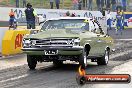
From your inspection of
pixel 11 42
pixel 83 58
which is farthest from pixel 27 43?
pixel 11 42

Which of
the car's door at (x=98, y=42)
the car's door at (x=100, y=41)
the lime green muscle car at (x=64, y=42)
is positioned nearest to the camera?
the lime green muscle car at (x=64, y=42)

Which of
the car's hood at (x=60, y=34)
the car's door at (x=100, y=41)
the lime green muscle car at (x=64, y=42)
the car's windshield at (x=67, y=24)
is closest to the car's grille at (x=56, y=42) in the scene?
the lime green muscle car at (x=64, y=42)

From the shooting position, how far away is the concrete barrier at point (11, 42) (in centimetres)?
1878

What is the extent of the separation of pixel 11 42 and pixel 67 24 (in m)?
5.59

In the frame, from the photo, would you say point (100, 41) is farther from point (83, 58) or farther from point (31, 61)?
point (31, 61)

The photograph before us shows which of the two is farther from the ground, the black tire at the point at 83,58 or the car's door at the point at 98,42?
the car's door at the point at 98,42

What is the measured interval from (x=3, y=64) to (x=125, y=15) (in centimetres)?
3208

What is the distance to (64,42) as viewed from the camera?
12445 millimetres

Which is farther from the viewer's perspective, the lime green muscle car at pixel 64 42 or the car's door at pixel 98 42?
the car's door at pixel 98 42

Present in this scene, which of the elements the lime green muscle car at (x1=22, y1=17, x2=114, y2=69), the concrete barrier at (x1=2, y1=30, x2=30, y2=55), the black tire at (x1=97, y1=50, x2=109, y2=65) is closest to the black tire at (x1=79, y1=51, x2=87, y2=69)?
the lime green muscle car at (x1=22, y1=17, x2=114, y2=69)

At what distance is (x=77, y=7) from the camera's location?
4228cm

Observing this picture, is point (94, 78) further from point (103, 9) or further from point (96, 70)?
point (103, 9)

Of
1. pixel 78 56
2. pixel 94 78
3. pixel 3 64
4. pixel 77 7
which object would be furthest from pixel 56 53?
pixel 77 7

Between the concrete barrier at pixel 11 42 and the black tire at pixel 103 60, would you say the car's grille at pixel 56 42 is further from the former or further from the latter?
the concrete barrier at pixel 11 42
